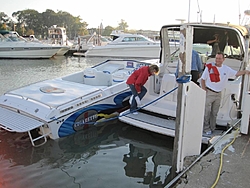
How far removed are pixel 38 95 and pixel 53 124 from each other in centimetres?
102

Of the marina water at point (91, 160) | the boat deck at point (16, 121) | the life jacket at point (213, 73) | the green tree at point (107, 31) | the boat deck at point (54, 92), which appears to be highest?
the green tree at point (107, 31)

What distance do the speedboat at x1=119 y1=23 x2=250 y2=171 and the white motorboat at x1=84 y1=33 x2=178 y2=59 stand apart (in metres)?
15.7

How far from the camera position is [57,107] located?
5918mm

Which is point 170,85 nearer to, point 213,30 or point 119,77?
point 213,30

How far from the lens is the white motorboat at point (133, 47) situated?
78.0ft

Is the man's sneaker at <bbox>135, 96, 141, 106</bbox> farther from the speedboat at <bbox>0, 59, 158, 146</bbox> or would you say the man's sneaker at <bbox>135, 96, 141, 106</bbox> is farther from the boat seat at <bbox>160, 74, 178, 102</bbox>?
the speedboat at <bbox>0, 59, 158, 146</bbox>

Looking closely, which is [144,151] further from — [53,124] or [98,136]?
[53,124]

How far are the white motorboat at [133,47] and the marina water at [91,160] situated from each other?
1748cm

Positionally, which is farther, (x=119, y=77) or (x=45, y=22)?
(x=45, y=22)

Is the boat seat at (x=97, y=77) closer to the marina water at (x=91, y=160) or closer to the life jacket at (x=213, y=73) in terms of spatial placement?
the marina water at (x=91, y=160)

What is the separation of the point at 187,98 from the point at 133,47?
20988mm

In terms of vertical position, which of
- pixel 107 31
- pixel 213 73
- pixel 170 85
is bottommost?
pixel 170 85

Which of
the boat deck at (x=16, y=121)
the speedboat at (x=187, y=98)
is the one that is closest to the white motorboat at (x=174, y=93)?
the speedboat at (x=187, y=98)

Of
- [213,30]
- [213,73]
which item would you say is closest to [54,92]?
[213,73]
